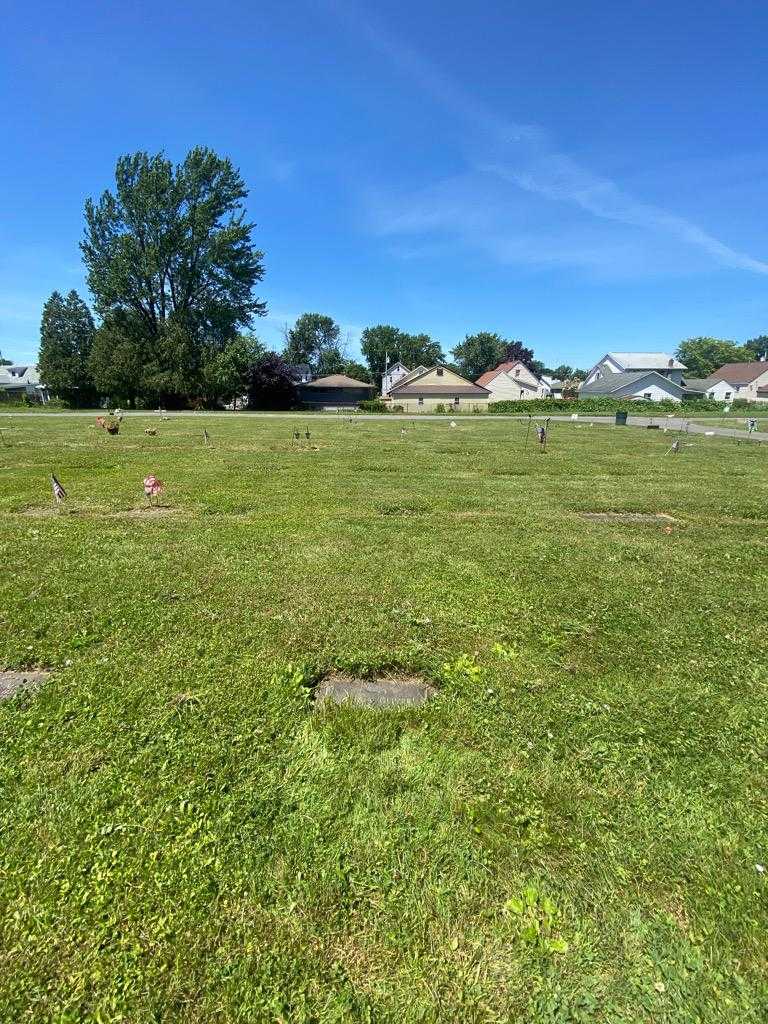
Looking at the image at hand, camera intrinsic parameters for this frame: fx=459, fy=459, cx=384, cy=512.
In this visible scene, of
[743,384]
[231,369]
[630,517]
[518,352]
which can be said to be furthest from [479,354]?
[630,517]

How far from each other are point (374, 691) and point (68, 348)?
178ft

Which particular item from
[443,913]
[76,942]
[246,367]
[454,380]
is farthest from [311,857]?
[454,380]

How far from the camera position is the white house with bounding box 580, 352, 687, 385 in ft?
203

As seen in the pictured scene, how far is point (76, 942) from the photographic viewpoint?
1.58 meters

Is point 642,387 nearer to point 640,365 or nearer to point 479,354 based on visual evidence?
point 640,365

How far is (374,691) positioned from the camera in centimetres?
299

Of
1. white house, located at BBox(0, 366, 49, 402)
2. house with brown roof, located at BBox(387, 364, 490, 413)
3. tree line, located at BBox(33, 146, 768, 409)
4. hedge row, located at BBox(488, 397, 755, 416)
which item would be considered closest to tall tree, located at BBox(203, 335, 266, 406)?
tree line, located at BBox(33, 146, 768, 409)

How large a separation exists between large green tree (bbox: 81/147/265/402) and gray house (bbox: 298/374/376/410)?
1392cm

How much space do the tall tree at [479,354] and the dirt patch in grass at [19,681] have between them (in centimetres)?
9404

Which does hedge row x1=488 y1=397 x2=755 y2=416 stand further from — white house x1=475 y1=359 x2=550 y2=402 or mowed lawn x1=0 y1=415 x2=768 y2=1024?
mowed lawn x1=0 y1=415 x2=768 y2=1024

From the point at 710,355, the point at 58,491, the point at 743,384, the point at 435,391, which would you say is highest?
the point at 710,355

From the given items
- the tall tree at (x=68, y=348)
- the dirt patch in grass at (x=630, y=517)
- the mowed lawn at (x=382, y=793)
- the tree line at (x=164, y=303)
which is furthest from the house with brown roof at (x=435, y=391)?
the mowed lawn at (x=382, y=793)

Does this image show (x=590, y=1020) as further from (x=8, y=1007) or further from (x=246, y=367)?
(x=246, y=367)

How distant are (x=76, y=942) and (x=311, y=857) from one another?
83 cm
